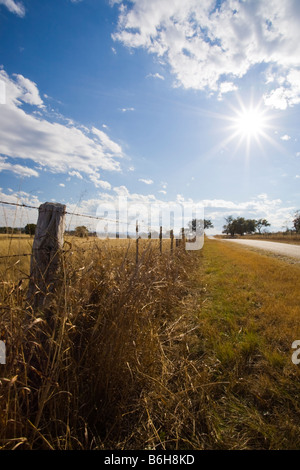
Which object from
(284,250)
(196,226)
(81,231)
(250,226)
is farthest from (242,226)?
(81,231)

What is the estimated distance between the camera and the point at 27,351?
1721 mm

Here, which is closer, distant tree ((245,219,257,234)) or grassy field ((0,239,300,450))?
grassy field ((0,239,300,450))

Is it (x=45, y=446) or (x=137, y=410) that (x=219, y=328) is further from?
(x=45, y=446)

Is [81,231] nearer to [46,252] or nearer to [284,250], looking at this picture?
[46,252]

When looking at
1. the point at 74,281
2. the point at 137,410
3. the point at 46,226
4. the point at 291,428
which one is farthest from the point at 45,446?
the point at 291,428

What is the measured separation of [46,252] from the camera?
1.95 metres

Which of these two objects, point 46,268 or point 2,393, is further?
point 46,268

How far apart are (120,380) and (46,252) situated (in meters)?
1.32

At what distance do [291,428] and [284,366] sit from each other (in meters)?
0.91

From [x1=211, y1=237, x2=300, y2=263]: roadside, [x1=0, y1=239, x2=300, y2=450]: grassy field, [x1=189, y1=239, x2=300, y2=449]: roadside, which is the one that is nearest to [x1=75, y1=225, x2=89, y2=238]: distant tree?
[x1=0, y1=239, x2=300, y2=450]: grassy field

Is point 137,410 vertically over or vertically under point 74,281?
under

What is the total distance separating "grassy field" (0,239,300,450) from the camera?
5.03ft

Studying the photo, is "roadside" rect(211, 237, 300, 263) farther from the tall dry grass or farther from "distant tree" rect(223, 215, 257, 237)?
"distant tree" rect(223, 215, 257, 237)

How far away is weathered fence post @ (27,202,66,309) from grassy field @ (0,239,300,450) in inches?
3.5
